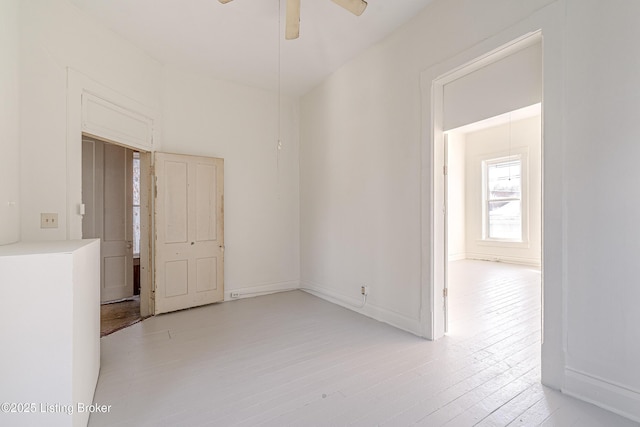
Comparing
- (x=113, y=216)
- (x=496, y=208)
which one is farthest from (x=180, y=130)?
(x=496, y=208)

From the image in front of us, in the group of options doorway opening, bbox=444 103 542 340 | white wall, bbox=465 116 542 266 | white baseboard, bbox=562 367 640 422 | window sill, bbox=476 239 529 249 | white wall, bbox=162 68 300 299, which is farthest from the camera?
window sill, bbox=476 239 529 249

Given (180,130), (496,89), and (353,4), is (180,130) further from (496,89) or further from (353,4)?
(496,89)

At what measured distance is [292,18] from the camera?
8.46 feet

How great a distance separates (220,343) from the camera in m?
2.99

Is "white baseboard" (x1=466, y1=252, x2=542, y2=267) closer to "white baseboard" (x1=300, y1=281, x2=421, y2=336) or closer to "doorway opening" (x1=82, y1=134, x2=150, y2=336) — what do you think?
"white baseboard" (x1=300, y1=281, x2=421, y2=336)

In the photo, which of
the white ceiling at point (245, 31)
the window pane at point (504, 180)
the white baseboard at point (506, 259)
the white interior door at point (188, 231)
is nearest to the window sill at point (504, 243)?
the white baseboard at point (506, 259)

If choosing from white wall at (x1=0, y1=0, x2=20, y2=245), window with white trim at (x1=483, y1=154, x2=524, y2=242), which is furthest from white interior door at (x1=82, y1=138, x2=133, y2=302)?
window with white trim at (x1=483, y1=154, x2=524, y2=242)

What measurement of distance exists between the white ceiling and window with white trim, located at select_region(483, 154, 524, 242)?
5536 mm

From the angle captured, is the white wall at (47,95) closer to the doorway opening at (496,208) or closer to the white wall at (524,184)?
the doorway opening at (496,208)

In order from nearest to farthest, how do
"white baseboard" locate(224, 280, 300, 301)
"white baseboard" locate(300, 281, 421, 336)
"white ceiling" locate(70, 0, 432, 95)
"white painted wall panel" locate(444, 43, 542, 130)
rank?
"white painted wall panel" locate(444, 43, 542, 130)
"white ceiling" locate(70, 0, 432, 95)
"white baseboard" locate(300, 281, 421, 336)
"white baseboard" locate(224, 280, 300, 301)

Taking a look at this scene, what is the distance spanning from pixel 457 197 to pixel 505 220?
1.27 metres

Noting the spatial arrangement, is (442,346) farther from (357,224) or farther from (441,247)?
(357,224)

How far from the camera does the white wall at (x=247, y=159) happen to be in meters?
4.32

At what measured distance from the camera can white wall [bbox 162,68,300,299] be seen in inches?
170
